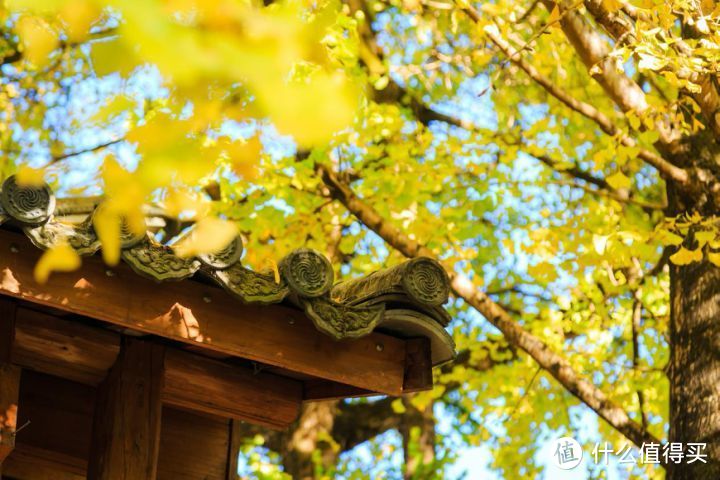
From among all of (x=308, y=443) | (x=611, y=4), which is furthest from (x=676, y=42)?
(x=308, y=443)

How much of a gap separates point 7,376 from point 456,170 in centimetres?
524

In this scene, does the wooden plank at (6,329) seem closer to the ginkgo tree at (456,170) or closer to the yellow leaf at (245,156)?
the ginkgo tree at (456,170)

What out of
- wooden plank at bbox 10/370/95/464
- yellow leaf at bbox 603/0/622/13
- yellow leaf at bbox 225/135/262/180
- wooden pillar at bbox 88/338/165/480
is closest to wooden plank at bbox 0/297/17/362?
wooden pillar at bbox 88/338/165/480

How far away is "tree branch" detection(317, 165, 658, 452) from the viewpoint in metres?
5.99

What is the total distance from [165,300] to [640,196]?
748cm

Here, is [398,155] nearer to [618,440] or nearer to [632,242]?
[632,242]

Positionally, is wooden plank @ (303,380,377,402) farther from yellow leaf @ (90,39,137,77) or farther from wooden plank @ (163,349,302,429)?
yellow leaf @ (90,39,137,77)

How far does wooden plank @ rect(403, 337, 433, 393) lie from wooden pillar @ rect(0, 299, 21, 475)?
1.43 meters

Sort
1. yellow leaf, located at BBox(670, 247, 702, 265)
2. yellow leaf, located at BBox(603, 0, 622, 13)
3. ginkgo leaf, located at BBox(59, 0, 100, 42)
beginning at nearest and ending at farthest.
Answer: ginkgo leaf, located at BBox(59, 0, 100, 42) → yellow leaf, located at BBox(603, 0, 622, 13) → yellow leaf, located at BBox(670, 247, 702, 265)

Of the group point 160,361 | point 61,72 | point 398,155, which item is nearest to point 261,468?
point 398,155

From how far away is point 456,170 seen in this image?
835cm

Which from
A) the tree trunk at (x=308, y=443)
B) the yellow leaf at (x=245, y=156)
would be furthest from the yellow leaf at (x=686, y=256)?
the tree trunk at (x=308, y=443)

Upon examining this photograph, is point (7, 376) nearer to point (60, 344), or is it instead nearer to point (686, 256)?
point (60, 344)

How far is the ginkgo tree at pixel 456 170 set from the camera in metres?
1.63
